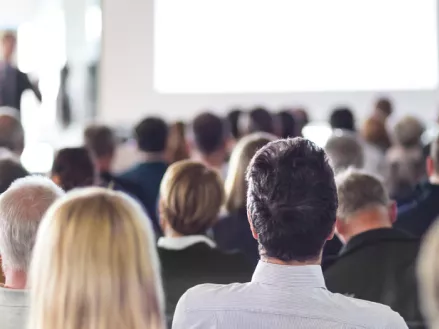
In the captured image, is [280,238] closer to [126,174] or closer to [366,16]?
[126,174]

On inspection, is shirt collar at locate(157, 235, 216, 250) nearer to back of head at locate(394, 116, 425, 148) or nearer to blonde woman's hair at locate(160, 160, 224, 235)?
blonde woman's hair at locate(160, 160, 224, 235)

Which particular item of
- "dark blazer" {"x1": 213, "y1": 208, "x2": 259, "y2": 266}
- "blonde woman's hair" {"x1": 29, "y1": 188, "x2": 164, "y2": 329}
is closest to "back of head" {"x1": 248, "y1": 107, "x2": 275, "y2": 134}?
"dark blazer" {"x1": 213, "y1": 208, "x2": 259, "y2": 266}

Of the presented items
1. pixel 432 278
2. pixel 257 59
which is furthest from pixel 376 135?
pixel 432 278

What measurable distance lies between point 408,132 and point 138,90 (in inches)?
190

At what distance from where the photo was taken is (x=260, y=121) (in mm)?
6027

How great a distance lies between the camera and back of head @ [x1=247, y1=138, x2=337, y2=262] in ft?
5.55

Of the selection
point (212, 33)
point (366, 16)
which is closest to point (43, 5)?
point (212, 33)

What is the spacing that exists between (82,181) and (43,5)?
830 cm

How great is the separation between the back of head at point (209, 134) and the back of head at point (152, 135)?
0.67 ft

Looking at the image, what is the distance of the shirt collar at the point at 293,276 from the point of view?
5.53ft

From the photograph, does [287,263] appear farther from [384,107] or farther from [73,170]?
[384,107]

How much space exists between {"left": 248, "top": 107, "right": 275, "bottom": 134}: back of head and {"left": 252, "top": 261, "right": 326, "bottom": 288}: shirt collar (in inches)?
171

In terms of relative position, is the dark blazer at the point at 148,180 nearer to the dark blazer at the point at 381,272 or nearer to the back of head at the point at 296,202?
the dark blazer at the point at 381,272

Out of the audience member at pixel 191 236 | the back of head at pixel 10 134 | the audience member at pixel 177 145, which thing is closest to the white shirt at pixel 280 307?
the audience member at pixel 191 236
